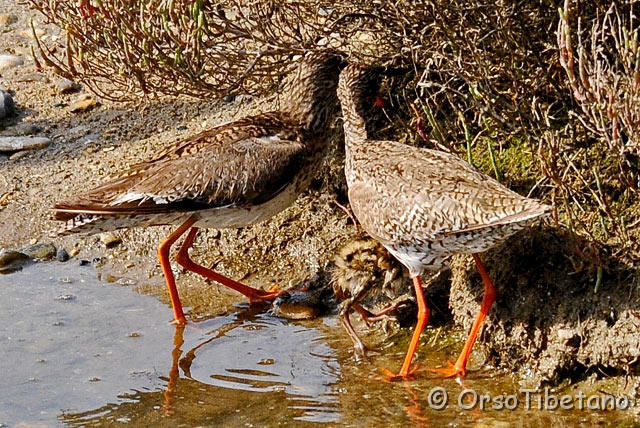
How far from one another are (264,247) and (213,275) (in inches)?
19.6

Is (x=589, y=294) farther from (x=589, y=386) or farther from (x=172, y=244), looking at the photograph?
(x=172, y=244)

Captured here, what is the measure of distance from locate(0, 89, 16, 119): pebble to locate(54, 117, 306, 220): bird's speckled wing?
2.60m

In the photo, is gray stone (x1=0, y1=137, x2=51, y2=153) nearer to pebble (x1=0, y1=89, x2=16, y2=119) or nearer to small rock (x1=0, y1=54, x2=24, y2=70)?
pebble (x1=0, y1=89, x2=16, y2=119)

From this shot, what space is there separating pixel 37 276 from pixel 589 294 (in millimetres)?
3787

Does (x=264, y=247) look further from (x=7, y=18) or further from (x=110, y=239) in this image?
(x=7, y=18)

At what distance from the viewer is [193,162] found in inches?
253

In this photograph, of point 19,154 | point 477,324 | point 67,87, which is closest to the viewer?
point 477,324

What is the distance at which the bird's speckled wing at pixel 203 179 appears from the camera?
6297 millimetres

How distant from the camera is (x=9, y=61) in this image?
9.46 m

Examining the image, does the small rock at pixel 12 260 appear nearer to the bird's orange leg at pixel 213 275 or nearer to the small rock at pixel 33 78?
the bird's orange leg at pixel 213 275

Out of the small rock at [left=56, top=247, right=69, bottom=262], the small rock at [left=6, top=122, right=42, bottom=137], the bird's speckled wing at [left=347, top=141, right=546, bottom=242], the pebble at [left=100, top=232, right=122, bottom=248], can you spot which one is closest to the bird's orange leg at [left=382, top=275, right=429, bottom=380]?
the bird's speckled wing at [left=347, top=141, right=546, bottom=242]

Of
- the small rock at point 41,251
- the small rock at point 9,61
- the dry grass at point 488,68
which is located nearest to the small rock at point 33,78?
the small rock at point 9,61

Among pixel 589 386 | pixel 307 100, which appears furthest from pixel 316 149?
pixel 589 386

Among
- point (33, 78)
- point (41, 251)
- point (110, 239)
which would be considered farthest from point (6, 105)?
point (110, 239)
